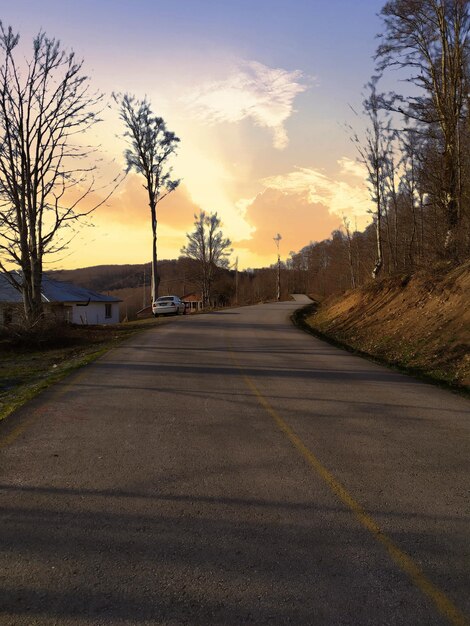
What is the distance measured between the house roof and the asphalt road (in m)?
40.2

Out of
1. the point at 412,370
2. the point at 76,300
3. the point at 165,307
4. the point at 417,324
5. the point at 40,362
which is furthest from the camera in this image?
the point at 76,300

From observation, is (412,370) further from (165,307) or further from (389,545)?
(165,307)

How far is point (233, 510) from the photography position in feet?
13.6

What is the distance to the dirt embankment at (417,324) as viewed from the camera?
1211 cm

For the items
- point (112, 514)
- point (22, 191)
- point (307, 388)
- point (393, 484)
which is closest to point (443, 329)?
point (307, 388)

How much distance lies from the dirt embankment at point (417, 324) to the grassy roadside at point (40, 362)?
8.20 m

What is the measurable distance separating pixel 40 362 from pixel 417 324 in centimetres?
1180

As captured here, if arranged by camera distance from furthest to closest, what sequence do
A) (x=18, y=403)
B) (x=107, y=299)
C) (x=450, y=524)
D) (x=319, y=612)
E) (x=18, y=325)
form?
(x=107, y=299) < (x=18, y=325) < (x=18, y=403) < (x=450, y=524) < (x=319, y=612)

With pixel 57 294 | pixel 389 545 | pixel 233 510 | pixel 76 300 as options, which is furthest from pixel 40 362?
pixel 57 294

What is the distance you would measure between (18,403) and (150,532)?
17.1 ft

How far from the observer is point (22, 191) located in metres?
20.8

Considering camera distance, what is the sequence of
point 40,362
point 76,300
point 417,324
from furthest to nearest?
point 76,300 < point 417,324 < point 40,362

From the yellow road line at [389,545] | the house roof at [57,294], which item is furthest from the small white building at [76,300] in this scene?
the yellow road line at [389,545]

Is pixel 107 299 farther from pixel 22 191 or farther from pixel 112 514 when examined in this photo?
pixel 112 514
